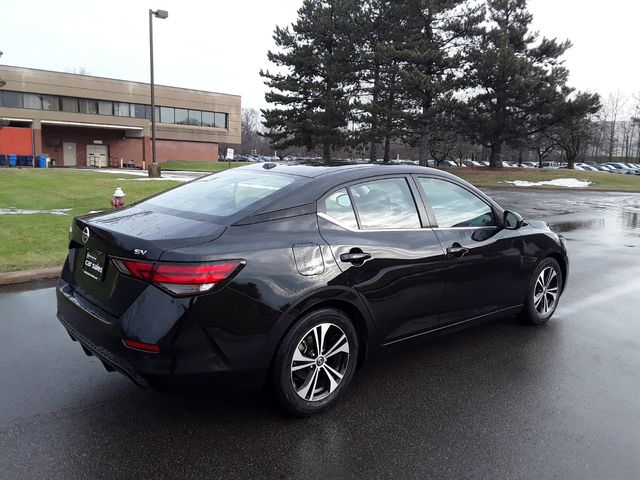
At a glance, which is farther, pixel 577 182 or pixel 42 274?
pixel 577 182

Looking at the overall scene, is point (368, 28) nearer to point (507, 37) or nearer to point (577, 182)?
point (507, 37)

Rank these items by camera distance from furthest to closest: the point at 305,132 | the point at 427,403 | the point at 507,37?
the point at 305,132
the point at 507,37
the point at 427,403

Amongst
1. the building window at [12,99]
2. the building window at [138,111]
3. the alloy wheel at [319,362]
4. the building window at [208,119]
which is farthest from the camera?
the building window at [208,119]

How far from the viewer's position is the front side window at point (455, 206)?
411 centimetres

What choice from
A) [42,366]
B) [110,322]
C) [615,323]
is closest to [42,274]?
[42,366]

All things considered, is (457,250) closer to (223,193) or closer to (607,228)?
(223,193)

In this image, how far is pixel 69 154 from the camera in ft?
169

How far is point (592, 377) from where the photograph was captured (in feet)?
13.1

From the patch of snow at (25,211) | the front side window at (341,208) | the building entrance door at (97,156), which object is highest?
the building entrance door at (97,156)

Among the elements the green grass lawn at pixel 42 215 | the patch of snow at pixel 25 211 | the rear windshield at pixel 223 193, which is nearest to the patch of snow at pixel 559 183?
the green grass lawn at pixel 42 215

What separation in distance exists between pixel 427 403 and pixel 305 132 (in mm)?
38553

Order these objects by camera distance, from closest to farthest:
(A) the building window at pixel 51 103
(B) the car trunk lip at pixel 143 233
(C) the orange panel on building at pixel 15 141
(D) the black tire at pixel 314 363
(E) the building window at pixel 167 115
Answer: (B) the car trunk lip at pixel 143 233 < (D) the black tire at pixel 314 363 < (C) the orange panel on building at pixel 15 141 < (A) the building window at pixel 51 103 < (E) the building window at pixel 167 115

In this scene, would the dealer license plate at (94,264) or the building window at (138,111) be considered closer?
the dealer license plate at (94,264)

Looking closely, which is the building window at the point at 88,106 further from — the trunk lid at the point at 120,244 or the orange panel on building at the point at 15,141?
the trunk lid at the point at 120,244
